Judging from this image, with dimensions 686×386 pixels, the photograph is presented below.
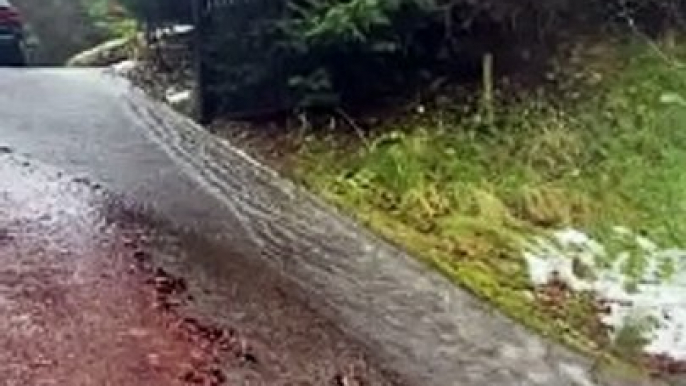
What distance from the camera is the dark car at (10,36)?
17312 mm

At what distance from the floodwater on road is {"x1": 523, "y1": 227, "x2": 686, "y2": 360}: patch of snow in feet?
5.44

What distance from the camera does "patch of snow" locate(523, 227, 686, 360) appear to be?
6.71 meters

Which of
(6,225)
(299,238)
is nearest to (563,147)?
(299,238)

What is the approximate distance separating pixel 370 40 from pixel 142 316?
4478 millimetres

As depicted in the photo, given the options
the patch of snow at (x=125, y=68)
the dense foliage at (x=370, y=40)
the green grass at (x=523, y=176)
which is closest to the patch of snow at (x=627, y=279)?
the green grass at (x=523, y=176)

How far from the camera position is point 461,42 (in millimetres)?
10625

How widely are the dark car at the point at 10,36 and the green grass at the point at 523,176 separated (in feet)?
27.6

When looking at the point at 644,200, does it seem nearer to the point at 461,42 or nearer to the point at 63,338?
the point at 461,42

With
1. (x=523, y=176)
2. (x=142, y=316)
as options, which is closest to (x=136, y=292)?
(x=142, y=316)

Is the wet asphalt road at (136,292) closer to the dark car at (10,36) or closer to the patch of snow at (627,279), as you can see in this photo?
the patch of snow at (627,279)

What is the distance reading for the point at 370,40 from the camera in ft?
32.4

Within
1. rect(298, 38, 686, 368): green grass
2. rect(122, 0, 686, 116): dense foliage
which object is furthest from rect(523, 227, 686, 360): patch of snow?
rect(122, 0, 686, 116): dense foliage

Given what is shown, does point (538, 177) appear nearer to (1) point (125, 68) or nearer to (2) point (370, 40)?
(2) point (370, 40)

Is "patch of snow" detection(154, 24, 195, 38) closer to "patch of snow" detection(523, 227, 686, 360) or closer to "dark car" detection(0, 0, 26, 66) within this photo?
"dark car" detection(0, 0, 26, 66)
